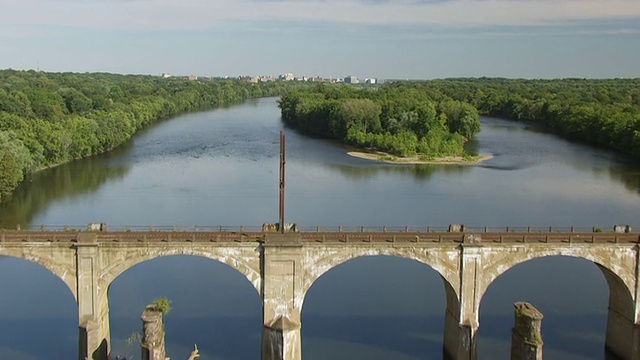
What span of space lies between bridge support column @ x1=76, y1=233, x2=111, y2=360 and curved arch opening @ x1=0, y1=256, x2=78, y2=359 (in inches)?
143

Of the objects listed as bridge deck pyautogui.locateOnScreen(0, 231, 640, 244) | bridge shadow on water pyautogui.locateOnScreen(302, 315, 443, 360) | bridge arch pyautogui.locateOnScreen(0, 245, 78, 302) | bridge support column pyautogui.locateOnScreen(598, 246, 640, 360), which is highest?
bridge deck pyautogui.locateOnScreen(0, 231, 640, 244)

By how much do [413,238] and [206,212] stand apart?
28.1 m

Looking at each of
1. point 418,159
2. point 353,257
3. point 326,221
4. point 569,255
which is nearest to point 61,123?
point 326,221

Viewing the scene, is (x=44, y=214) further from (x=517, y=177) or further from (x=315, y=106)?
(x=315, y=106)

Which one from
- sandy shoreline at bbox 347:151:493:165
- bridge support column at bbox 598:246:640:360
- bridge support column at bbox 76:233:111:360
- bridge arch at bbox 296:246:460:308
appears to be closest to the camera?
bridge support column at bbox 76:233:111:360

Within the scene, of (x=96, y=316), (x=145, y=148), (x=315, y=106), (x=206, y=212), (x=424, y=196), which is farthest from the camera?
(x=315, y=106)

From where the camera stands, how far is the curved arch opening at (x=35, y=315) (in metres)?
31.2

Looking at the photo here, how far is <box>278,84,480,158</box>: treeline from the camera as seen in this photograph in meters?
89.1

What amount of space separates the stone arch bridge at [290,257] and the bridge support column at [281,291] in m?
0.04

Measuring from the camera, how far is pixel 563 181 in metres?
70.2

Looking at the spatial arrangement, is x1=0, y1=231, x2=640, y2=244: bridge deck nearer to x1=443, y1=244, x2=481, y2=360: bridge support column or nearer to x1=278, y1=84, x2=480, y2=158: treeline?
x1=443, y1=244, x2=481, y2=360: bridge support column

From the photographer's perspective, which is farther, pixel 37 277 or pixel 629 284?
pixel 37 277

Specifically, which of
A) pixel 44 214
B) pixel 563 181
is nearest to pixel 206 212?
pixel 44 214

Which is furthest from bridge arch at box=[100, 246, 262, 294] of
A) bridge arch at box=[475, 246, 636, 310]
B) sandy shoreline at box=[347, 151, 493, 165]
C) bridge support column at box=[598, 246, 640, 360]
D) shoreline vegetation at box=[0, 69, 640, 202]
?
sandy shoreline at box=[347, 151, 493, 165]
